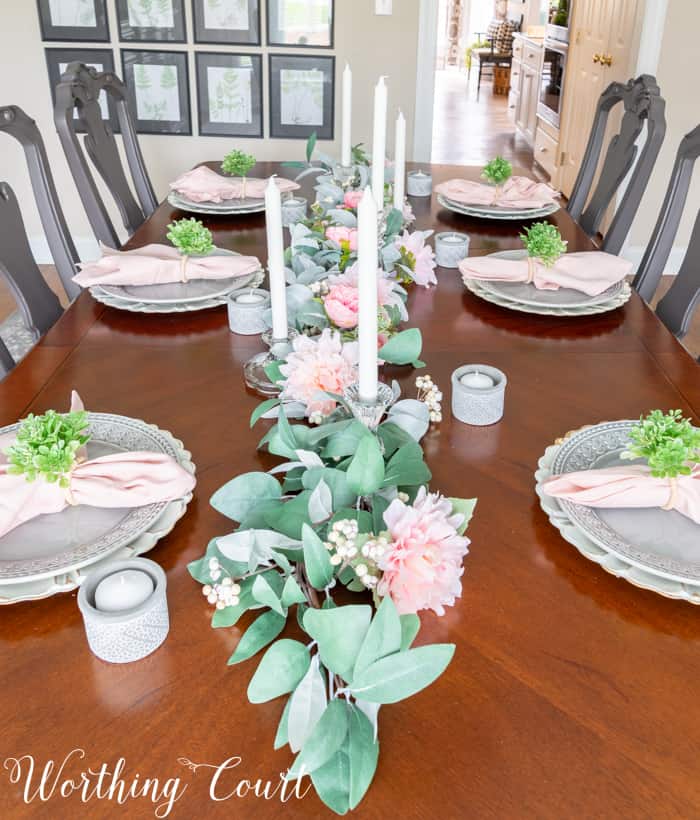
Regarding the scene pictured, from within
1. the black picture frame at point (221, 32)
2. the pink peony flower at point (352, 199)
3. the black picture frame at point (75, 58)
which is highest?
the black picture frame at point (221, 32)

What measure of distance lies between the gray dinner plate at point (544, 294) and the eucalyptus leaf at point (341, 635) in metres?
0.98

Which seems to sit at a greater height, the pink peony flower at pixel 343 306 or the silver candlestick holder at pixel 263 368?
the pink peony flower at pixel 343 306

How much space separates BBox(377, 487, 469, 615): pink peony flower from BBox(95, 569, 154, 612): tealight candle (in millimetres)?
212

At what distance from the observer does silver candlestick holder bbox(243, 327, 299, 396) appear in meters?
1.16

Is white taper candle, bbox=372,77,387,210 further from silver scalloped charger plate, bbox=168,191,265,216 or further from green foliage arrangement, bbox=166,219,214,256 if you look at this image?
silver scalloped charger plate, bbox=168,191,265,216

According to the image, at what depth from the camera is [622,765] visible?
0.64 metres

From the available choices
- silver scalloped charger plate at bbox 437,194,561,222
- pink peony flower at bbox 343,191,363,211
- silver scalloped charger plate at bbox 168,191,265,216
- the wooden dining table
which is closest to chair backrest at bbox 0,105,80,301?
silver scalloped charger plate at bbox 168,191,265,216

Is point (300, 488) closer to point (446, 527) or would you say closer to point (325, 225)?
point (446, 527)

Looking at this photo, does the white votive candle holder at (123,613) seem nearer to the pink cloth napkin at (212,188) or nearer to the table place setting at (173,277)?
the table place setting at (173,277)

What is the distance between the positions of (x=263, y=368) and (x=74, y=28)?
2.98m

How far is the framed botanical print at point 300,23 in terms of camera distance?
137 inches

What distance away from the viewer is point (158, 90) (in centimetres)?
367

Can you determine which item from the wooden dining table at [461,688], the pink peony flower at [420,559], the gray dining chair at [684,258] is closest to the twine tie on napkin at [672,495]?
the wooden dining table at [461,688]

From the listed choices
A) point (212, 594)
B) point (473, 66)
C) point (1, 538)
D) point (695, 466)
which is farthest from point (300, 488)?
point (473, 66)
